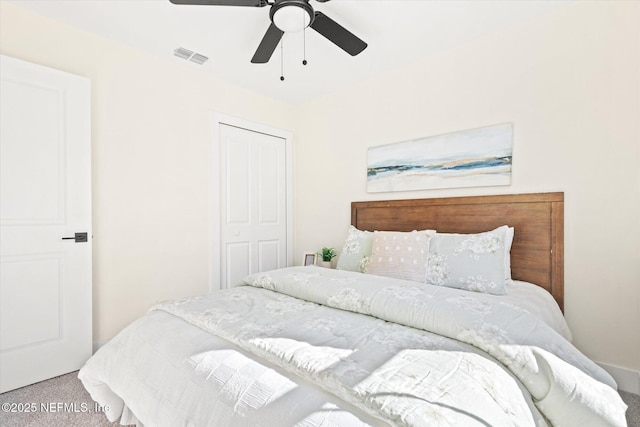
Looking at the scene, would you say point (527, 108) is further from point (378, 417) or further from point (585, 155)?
point (378, 417)

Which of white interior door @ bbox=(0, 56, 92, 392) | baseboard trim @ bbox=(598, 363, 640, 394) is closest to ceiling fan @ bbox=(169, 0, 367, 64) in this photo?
white interior door @ bbox=(0, 56, 92, 392)

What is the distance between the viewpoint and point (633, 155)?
1.92m

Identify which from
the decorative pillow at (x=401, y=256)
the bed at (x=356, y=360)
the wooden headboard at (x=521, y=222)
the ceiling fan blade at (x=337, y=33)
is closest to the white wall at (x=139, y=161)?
the bed at (x=356, y=360)

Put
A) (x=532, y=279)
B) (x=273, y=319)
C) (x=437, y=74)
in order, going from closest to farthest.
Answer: (x=273, y=319)
(x=532, y=279)
(x=437, y=74)

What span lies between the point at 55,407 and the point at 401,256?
89.1 inches

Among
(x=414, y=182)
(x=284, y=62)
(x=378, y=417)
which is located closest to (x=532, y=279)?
(x=414, y=182)

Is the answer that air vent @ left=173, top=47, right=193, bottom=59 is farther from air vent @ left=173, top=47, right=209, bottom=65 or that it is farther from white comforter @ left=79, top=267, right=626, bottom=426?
white comforter @ left=79, top=267, right=626, bottom=426

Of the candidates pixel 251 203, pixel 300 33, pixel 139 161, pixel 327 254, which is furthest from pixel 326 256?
pixel 300 33

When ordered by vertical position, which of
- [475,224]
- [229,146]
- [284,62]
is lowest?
[475,224]

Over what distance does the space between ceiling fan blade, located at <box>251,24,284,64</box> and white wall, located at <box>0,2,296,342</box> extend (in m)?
1.10

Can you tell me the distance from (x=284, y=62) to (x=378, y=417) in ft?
9.26

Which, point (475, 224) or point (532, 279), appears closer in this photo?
point (532, 279)

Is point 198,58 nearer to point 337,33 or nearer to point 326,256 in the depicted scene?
point 337,33

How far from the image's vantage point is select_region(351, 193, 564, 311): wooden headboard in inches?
85.3
